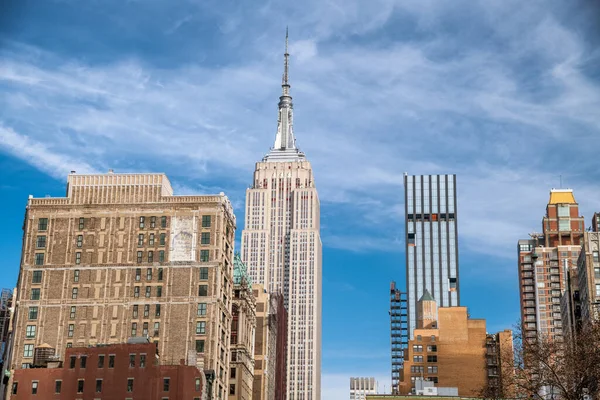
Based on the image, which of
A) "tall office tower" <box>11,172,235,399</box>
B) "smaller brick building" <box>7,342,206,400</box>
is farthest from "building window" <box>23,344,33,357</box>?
"smaller brick building" <box>7,342,206,400</box>

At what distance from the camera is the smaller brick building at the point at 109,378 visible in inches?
6555

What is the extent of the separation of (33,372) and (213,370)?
102 feet

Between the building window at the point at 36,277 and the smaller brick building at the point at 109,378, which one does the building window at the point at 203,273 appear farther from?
the building window at the point at 36,277

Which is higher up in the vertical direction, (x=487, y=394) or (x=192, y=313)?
(x=192, y=313)

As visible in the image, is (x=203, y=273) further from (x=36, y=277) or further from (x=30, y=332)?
(x=30, y=332)

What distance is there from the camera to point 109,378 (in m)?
168

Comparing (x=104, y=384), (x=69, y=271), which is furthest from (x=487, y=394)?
(x=69, y=271)

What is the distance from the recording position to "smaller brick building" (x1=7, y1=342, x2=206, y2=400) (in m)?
166

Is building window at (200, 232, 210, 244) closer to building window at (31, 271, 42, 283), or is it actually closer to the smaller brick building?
building window at (31, 271, 42, 283)

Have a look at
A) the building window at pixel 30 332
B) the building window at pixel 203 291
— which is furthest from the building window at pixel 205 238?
the building window at pixel 30 332

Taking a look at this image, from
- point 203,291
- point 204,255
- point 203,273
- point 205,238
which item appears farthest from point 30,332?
point 205,238

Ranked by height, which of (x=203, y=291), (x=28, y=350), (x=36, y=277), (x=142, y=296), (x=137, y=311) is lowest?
(x=28, y=350)

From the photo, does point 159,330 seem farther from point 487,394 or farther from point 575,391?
point 575,391

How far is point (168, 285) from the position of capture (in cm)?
19475
